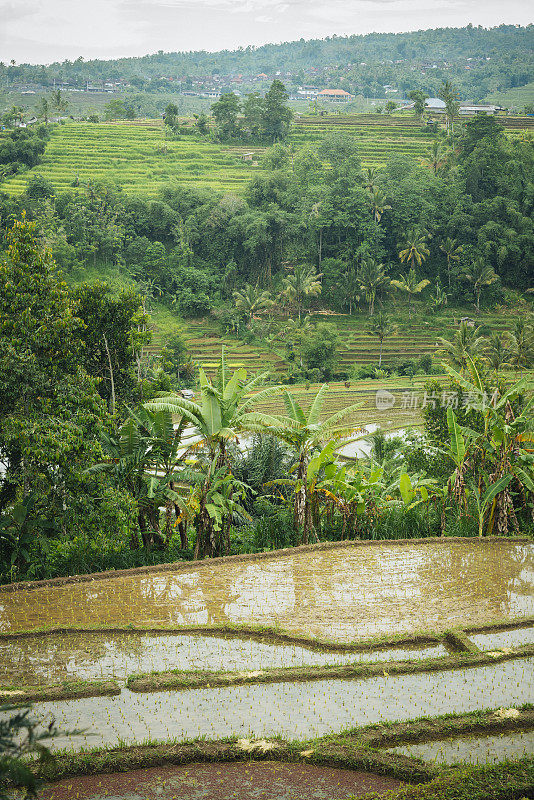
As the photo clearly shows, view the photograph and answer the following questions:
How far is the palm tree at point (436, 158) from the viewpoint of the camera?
38.5 m

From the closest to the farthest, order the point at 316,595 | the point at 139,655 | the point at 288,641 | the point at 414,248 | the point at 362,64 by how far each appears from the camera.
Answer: the point at 139,655
the point at 288,641
the point at 316,595
the point at 414,248
the point at 362,64

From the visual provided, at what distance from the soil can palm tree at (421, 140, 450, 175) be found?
37141 mm

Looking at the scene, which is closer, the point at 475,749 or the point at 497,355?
the point at 475,749

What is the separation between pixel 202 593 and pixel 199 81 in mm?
98352

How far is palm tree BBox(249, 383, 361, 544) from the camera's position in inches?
327

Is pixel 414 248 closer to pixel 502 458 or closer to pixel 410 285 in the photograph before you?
pixel 410 285

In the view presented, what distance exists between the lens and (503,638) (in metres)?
6.59

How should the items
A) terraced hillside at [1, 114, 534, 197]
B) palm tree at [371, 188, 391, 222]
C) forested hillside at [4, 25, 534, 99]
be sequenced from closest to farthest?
palm tree at [371, 188, 391, 222] → terraced hillside at [1, 114, 534, 197] → forested hillside at [4, 25, 534, 99]

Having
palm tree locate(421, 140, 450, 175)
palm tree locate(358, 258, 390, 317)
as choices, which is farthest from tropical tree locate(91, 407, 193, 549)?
palm tree locate(421, 140, 450, 175)

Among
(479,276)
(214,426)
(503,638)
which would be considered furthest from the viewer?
(479,276)

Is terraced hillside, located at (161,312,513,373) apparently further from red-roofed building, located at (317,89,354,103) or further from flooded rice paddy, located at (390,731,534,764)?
red-roofed building, located at (317,89,354,103)

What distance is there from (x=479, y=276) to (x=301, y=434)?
971 inches

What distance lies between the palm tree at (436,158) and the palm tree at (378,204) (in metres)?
6.74

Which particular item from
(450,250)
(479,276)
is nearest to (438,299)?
(479,276)
